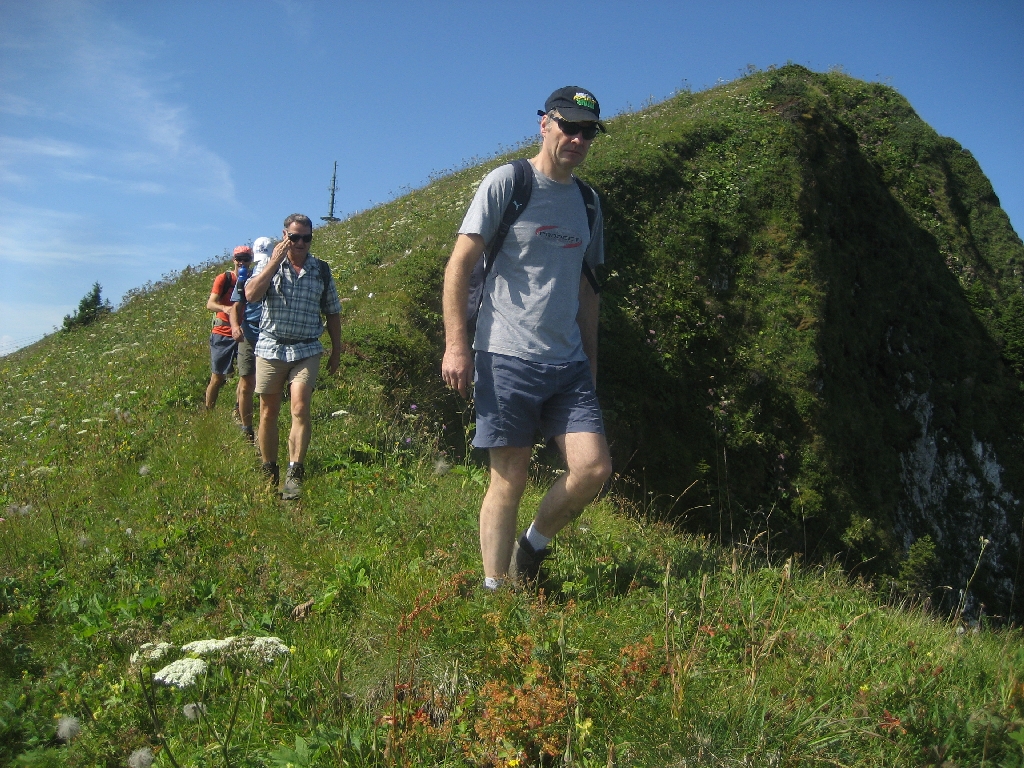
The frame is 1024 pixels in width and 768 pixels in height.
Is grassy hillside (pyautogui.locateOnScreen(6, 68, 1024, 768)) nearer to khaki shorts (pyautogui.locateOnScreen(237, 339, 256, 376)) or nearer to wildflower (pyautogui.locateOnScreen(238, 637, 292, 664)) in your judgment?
wildflower (pyautogui.locateOnScreen(238, 637, 292, 664))

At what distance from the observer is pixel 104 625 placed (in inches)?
157

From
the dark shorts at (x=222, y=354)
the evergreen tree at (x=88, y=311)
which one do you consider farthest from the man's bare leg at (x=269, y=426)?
the evergreen tree at (x=88, y=311)

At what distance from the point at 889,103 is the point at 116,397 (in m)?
32.3

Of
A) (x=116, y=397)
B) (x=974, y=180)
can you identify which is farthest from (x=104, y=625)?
(x=974, y=180)

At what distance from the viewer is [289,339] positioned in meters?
6.14

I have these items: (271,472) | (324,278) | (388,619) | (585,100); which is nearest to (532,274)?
(585,100)

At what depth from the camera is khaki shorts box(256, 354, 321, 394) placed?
6.06 meters

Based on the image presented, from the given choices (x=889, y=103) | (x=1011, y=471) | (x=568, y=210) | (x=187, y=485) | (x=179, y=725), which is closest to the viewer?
(x=179, y=725)

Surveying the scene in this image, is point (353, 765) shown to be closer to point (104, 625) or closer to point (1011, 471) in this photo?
point (104, 625)

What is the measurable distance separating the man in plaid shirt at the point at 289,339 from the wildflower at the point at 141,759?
3094 mm

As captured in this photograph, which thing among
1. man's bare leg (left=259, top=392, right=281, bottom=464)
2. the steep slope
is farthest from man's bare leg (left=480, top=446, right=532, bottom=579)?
the steep slope

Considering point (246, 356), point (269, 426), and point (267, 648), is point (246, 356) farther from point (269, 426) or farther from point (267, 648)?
point (267, 648)

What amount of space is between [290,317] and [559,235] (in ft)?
10.2

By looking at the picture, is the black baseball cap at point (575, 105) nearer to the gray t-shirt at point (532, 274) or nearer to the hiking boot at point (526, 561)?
the gray t-shirt at point (532, 274)
